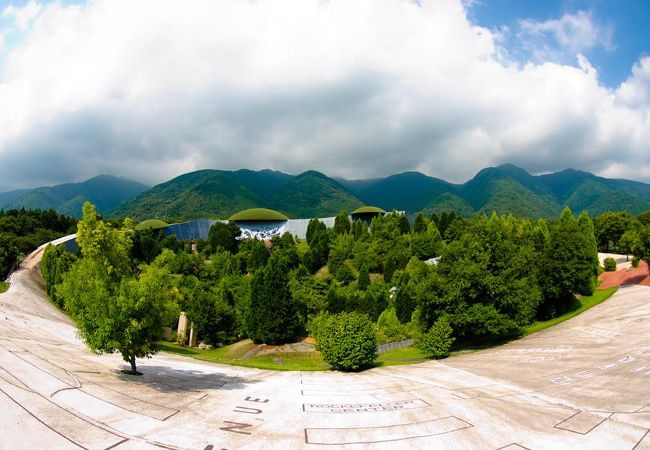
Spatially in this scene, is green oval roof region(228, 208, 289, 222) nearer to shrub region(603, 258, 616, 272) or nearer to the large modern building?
the large modern building

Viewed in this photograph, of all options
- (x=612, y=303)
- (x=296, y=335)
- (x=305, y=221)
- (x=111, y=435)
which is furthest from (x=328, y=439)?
(x=305, y=221)

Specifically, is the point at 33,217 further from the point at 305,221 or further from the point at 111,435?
the point at 111,435

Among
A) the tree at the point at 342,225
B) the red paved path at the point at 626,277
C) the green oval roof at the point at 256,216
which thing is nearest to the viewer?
the red paved path at the point at 626,277

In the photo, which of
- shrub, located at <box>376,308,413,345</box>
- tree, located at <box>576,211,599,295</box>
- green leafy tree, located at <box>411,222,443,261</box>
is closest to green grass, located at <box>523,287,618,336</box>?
tree, located at <box>576,211,599,295</box>

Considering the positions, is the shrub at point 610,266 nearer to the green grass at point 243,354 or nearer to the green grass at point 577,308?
the green grass at point 577,308

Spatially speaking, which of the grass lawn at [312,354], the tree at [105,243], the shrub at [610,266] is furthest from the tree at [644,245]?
the tree at [105,243]

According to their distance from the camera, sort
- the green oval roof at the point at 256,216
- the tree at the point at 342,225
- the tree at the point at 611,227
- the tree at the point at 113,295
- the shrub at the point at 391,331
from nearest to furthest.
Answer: the tree at the point at 113,295 < the shrub at the point at 391,331 < the tree at the point at 342,225 < the tree at the point at 611,227 < the green oval roof at the point at 256,216
